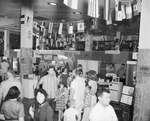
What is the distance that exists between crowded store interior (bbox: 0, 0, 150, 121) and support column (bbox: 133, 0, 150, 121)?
0.17ft

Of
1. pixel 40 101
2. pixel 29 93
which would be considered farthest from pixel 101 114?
pixel 29 93

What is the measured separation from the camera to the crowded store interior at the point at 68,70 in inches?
110

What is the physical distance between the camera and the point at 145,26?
4406 millimetres

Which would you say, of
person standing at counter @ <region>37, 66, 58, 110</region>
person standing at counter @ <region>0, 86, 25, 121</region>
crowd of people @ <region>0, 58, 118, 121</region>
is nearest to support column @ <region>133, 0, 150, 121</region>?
crowd of people @ <region>0, 58, 118, 121</region>

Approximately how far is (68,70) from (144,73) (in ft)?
13.0

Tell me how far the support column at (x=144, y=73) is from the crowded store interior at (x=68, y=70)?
5cm

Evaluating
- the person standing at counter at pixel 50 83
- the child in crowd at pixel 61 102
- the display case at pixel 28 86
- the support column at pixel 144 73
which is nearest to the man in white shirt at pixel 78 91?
the child in crowd at pixel 61 102

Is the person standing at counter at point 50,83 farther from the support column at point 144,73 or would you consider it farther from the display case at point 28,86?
the support column at point 144,73

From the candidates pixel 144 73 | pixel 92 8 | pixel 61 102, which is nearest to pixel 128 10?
pixel 92 8

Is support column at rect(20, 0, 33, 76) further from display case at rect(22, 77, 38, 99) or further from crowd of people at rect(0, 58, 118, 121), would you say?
crowd of people at rect(0, 58, 118, 121)

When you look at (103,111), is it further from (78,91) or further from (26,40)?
(26,40)

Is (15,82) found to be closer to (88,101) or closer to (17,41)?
(88,101)

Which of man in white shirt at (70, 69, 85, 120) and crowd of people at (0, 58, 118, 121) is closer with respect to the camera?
crowd of people at (0, 58, 118, 121)

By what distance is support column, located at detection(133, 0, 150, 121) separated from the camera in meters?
4.30
